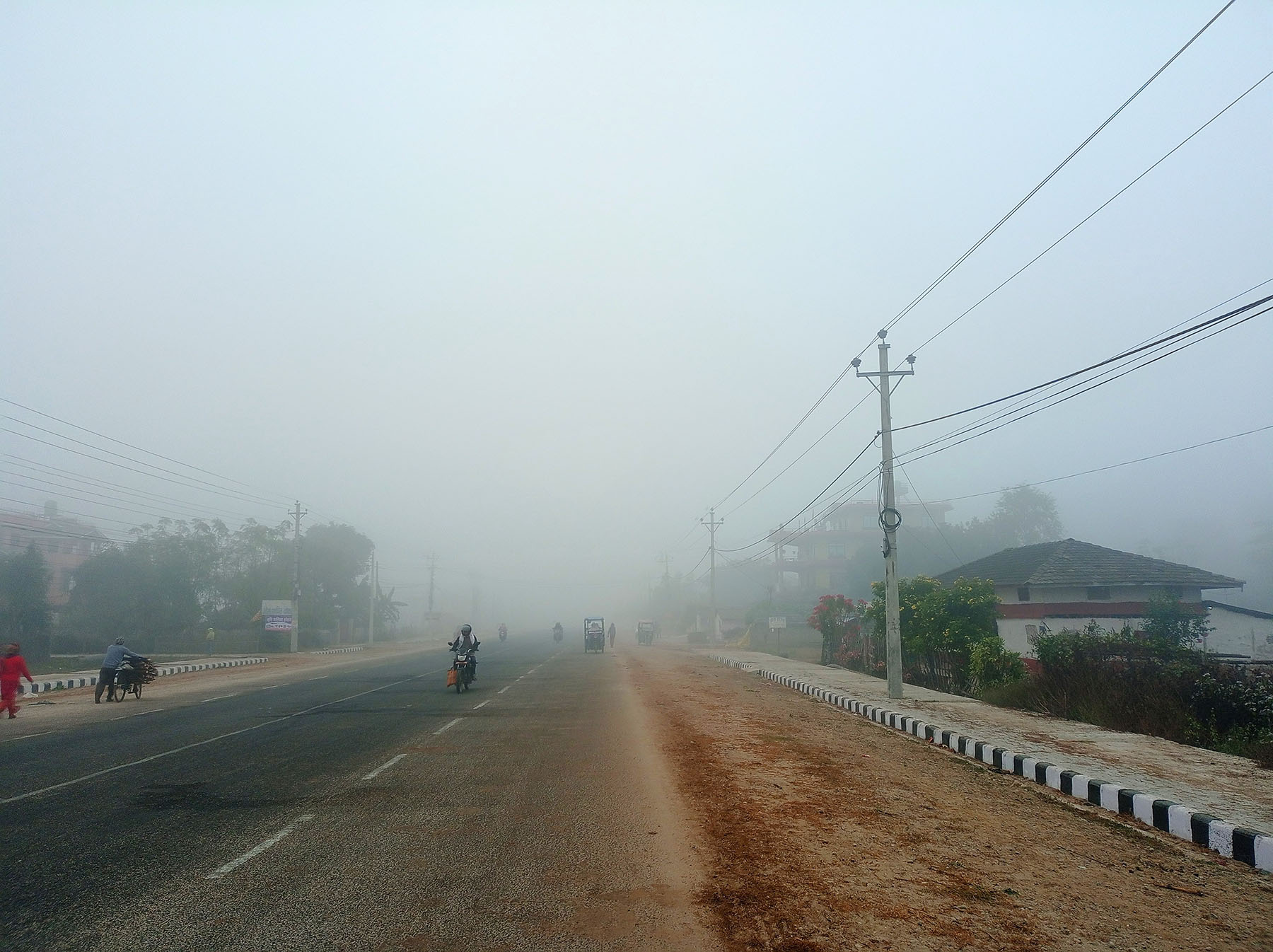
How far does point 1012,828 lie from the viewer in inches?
293

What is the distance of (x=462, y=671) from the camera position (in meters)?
20.8

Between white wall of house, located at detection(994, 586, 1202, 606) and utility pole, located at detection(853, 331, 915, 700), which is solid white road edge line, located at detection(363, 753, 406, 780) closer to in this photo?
utility pole, located at detection(853, 331, 915, 700)

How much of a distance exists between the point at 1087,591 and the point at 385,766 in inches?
964

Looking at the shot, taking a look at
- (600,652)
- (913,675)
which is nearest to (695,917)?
(913,675)

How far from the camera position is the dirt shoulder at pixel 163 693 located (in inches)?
618

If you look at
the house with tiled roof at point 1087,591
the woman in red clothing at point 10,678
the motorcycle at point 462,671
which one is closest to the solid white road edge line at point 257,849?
the woman in red clothing at point 10,678

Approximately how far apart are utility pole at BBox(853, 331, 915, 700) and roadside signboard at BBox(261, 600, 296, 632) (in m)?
37.7

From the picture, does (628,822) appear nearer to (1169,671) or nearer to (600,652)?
(1169,671)

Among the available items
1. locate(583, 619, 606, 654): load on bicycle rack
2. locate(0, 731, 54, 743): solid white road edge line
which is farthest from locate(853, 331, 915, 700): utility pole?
locate(583, 619, 606, 654): load on bicycle rack

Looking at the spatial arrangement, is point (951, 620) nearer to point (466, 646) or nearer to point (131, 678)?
point (466, 646)

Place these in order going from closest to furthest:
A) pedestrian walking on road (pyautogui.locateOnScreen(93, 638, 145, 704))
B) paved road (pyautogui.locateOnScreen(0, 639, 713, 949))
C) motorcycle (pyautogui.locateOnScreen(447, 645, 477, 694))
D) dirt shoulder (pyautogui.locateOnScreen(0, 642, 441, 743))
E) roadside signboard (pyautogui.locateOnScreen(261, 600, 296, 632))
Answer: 1. paved road (pyautogui.locateOnScreen(0, 639, 713, 949))
2. dirt shoulder (pyautogui.locateOnScreen(0, 642, 441, 743))
3. pedestrian walking on road (pyautogui.locateOnScreen(93, 638, 145, 704))
4. motorcycle (pyautogui.locateOnScreen(447, 645, 477, 694))
5. roadside signboard (pyautogui.locateOnScreen(261, 600, 296, 632))

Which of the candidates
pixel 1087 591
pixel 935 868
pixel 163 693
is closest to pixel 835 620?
pixel 1087 591

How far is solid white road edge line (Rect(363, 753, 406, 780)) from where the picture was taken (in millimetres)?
9367

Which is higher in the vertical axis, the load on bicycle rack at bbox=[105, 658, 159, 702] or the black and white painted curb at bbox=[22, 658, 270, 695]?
the load on bicycle rack at bbox=[105, 658, 159, 702]
